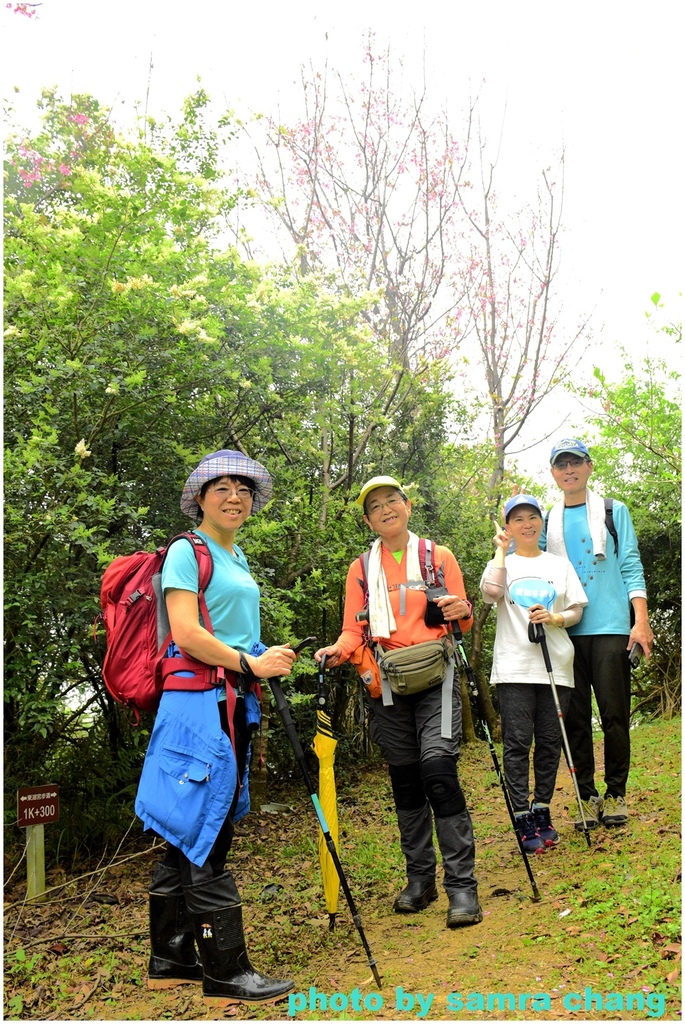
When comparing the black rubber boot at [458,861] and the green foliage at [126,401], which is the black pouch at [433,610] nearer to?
the black rubber boot at [458,861]

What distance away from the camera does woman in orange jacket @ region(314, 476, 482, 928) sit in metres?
4.06

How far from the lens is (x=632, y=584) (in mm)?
4887

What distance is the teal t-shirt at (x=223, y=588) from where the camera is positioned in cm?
330

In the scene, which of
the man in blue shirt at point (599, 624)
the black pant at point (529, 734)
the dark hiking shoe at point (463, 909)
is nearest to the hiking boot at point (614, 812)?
the man in blue shirt at point (599, 624)

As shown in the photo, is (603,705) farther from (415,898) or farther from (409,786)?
(415,898)

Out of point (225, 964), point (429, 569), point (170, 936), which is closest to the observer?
point (225, 964)

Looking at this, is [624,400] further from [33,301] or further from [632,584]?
[33,301]

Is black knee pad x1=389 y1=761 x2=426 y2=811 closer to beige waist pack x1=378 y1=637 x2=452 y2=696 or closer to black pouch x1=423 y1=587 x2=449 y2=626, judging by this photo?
beige waist pack x1=378 y1=637 x2=452 y2=696

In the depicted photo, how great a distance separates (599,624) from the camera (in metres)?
4.86

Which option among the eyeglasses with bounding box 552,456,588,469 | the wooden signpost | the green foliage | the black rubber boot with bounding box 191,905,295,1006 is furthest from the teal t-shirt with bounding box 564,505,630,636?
the wooden signpost

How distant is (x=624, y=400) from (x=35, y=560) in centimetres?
632

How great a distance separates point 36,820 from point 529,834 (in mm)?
2674

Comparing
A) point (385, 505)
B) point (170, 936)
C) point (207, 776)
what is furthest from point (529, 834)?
point (207, 776)

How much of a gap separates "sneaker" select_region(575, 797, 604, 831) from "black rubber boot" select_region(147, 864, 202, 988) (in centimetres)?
242
